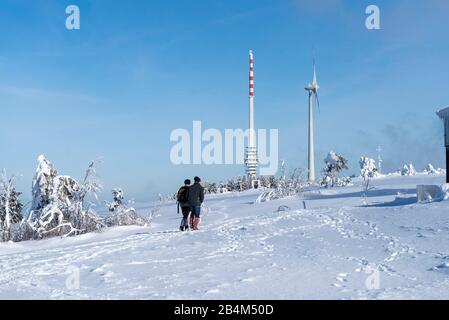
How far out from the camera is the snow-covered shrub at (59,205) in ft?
58.1

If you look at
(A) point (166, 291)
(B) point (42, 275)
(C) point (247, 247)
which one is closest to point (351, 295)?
(A) point (166, 291)

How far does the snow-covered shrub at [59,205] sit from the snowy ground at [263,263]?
1655mm

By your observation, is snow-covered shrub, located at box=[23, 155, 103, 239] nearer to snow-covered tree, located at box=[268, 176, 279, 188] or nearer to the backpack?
the backpack

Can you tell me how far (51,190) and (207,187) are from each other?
3041 cm

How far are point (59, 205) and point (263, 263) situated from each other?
12.0 m

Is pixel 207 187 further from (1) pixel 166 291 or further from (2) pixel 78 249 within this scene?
(1) pixel 166 291

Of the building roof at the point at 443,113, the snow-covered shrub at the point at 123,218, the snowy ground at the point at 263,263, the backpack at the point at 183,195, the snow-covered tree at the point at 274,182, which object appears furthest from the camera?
the snow-covered tree at the point at 274,182

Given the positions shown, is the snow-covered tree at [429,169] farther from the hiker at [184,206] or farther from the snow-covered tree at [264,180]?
the hiker at [184,206]

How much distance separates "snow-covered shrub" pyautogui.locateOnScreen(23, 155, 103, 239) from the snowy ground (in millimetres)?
1655

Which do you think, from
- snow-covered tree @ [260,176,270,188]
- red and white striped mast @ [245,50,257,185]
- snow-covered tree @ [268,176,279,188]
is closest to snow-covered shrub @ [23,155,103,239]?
snow-covered tree @ [268,176,279,188]

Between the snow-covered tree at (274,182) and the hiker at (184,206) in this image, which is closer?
the hiker at (184,206)

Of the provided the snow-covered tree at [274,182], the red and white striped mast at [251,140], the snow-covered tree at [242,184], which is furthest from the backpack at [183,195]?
the red and white striped mast at [251,140]

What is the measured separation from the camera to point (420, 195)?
19219 millimetres

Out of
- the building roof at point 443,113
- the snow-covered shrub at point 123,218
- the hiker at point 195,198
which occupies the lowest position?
the snow-covered shrub at point 123,218
